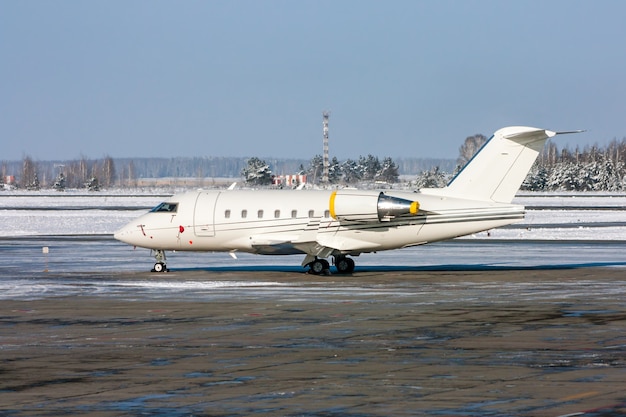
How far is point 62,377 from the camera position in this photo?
1523 centimetres

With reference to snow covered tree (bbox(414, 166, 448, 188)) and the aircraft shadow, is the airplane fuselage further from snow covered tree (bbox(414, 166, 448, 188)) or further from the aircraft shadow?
snow covered tree (bbox(414, 166, 448, 188))

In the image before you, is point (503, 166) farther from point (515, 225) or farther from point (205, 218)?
point (515, 225)

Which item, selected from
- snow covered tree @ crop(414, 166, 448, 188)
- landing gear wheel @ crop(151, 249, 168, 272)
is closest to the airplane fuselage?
landing gear wheel @ crop(151, 249, 168, 272)

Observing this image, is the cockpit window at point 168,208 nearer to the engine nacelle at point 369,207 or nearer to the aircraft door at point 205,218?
the aircraft door at point 205,218

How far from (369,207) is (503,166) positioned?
15.2 feet

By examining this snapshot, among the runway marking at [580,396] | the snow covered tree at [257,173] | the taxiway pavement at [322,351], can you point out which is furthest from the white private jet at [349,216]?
the snow covered tree at [257,173]

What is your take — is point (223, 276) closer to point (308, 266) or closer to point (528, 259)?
point (308, 266)

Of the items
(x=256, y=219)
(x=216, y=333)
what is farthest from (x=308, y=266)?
(x=216, y=333)

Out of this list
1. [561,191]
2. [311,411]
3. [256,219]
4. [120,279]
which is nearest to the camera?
[311,411]

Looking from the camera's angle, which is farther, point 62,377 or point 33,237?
point 33,237

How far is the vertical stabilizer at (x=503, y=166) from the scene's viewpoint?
32.5 meters

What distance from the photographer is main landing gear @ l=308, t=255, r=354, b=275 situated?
33.3 metres

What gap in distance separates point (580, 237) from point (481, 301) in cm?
2809

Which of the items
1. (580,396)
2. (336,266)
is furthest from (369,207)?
(580,396)
